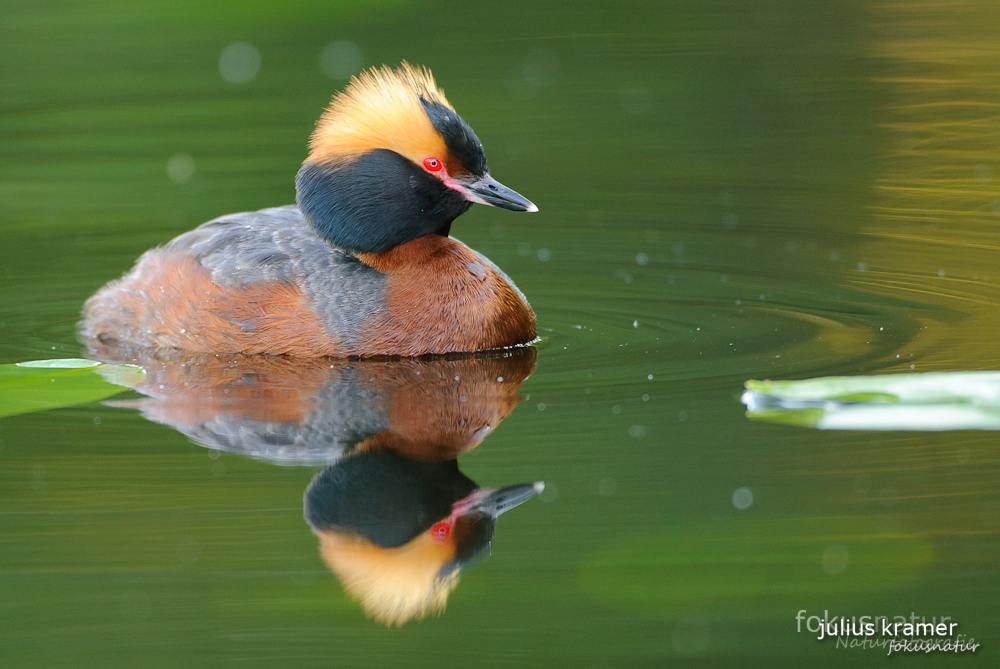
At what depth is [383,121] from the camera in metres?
8.12

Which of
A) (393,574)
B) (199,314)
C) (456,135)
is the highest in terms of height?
(456,135)

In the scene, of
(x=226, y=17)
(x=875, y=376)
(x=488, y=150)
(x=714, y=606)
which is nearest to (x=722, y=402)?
(x=875, y=376)

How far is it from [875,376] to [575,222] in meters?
4.72

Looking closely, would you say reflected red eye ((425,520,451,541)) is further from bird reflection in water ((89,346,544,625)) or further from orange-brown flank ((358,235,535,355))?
orange-brown flank ((358,235,535,355))

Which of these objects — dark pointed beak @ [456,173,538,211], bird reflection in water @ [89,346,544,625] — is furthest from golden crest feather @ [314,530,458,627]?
dark pointed beak @ [456,173,538,211]

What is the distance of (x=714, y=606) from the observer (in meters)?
4.73

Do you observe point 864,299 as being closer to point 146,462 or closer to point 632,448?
point 632,448

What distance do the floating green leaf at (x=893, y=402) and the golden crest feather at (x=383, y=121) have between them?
2.72 m

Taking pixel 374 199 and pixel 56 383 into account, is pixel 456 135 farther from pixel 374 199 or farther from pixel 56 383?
pixel 56 383

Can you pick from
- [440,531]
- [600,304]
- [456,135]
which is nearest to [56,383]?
[456,135]

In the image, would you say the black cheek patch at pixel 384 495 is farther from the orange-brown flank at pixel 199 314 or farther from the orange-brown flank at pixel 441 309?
→ the orange-brown flank at pixel 199 314

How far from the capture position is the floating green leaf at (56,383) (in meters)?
6.92

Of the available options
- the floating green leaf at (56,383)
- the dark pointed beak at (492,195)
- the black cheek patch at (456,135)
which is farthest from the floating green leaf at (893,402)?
the floating green leaf at (56,383)

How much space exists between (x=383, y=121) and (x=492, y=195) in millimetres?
785
